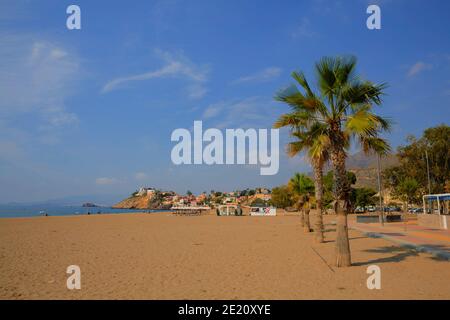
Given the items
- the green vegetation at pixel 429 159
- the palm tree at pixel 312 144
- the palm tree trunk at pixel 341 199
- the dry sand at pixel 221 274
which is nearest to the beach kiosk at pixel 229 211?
the green vegetation at pixel 429 159

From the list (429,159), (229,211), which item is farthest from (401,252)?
(229,211)

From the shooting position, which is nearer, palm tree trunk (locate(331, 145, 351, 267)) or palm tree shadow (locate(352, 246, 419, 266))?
palm tree trunk (locate(331, 145, 351, 267))

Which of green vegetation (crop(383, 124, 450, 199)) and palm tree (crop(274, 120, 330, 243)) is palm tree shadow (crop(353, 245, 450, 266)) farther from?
green vegetation (crop(383, 124, 450, 199))

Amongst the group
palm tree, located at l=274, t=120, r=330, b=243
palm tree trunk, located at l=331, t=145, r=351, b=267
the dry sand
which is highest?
palm tree, located at l=274, t=120, r=330, b=243

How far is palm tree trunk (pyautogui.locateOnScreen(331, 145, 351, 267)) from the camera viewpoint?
9898 mm

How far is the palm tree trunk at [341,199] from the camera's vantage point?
9.90m

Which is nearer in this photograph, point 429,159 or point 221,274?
point 221,274

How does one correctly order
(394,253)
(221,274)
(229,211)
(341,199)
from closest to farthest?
(221,274) < (341,199) < (394,253) < (229,211)

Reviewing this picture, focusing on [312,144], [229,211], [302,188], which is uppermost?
[312,144]

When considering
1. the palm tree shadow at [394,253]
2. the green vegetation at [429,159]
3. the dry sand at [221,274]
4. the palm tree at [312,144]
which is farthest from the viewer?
the green vegetation at [429,159]

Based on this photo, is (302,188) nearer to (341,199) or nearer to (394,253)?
(394,253)

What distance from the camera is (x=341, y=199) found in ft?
32.7

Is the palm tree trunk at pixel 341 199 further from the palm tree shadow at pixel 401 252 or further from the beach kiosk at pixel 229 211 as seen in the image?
the beach kiosk at pixel 229 211

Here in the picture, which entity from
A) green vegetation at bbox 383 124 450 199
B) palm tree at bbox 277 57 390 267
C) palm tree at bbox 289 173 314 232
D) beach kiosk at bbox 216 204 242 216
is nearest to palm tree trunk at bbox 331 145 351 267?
palm tree at bbox 277 57 390 267
